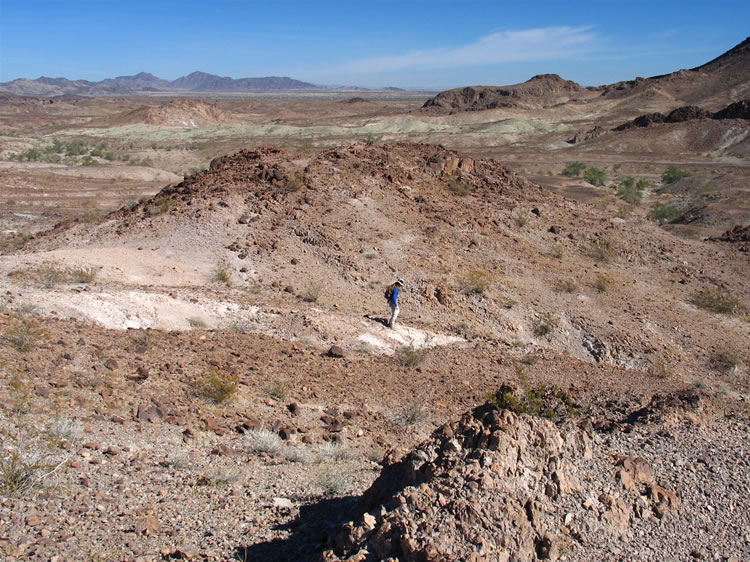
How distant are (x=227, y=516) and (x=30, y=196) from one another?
91.2 ft

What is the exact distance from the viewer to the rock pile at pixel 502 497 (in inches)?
145

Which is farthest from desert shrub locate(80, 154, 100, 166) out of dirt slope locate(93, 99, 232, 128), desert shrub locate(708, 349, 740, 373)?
desert shrub locate(708, 349, 740, 373)

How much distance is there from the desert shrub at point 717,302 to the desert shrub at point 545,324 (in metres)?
4.28

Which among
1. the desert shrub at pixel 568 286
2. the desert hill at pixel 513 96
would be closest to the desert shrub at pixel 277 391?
the desert shrub at pixel 568 286

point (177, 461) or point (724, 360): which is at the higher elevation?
point (177, 461)

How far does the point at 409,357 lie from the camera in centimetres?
973

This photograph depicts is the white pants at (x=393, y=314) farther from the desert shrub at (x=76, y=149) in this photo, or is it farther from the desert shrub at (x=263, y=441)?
the desert shrub at (x=76, y=149)

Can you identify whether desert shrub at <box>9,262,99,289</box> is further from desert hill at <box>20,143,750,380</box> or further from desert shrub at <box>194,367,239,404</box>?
desert shrub at <box>194,367,239,404</box>

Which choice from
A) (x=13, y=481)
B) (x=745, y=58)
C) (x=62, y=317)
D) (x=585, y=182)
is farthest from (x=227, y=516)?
(x=745, y=58)

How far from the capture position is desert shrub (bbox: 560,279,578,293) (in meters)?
13.9

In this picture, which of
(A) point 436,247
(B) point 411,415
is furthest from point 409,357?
(A) point 436,247

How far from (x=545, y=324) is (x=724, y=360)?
3337 millimetres

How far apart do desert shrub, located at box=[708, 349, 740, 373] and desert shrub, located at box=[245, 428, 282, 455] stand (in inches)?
357

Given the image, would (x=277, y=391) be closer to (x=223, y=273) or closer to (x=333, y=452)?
(x=333, y=452)
